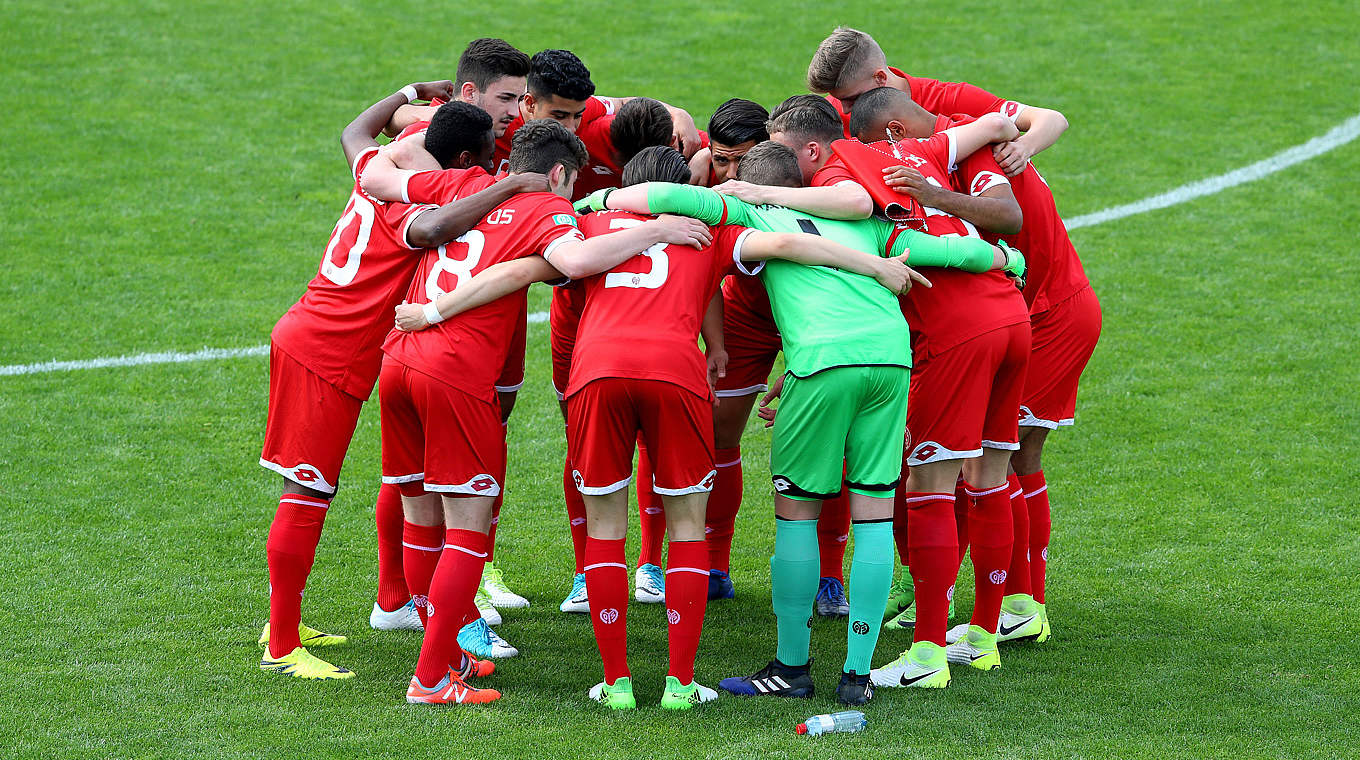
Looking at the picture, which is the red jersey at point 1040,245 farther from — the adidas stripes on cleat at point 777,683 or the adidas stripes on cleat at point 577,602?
the adidas stripes on cleat at point 577,602

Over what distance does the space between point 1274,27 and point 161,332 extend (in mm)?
13842

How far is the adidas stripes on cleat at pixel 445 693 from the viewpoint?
507 cm

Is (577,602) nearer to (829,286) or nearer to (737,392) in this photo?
(737,392)

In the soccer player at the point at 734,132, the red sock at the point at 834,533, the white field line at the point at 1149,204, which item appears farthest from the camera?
the white field line at the point at 1149,204

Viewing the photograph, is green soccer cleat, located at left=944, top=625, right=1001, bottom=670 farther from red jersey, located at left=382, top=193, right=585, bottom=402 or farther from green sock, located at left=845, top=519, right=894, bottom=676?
red jersey, located at left=382, top=193, right=585, bottom=402

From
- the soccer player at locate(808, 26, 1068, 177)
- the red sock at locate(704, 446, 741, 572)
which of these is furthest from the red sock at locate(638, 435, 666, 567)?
the soccer player at locate(808, 26, 1068, 177)

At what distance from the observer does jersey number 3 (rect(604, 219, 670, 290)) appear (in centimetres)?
503

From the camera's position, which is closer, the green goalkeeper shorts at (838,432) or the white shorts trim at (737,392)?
the green goalkeeper shorts at (838,432)

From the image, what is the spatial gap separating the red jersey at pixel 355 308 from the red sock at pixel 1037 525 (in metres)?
2.93

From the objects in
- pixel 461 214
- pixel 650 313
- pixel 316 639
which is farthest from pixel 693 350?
pixel 316 639

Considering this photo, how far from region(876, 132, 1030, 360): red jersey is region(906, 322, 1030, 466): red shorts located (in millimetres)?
44

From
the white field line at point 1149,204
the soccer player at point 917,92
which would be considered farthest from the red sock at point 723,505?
the white field line at point 1149,204

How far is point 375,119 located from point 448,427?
6.15 feet

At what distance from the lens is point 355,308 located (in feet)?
18.3
